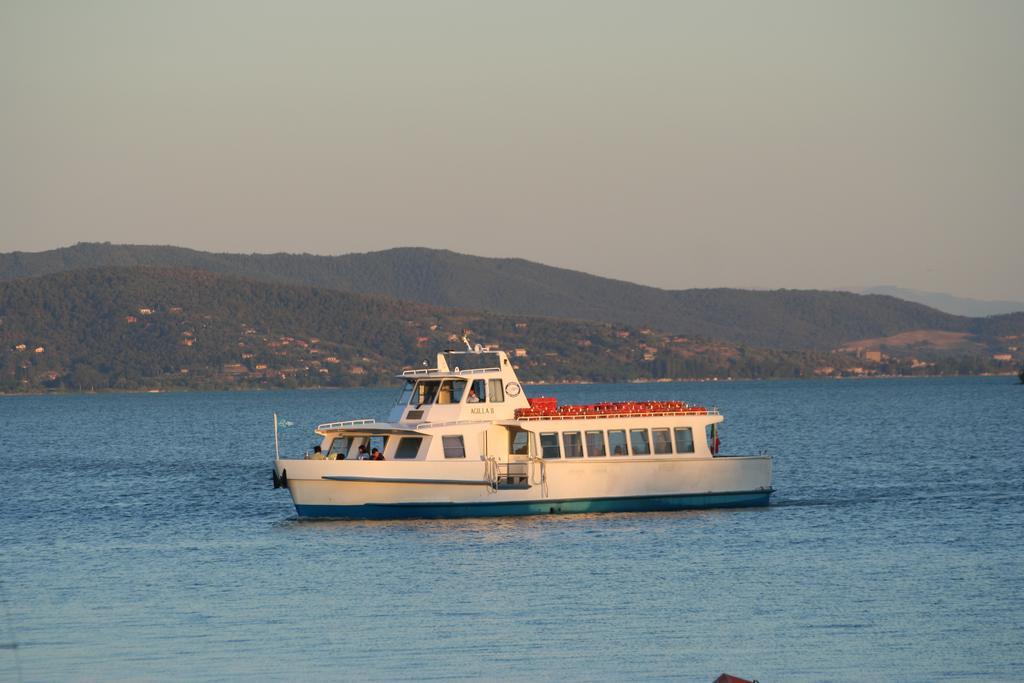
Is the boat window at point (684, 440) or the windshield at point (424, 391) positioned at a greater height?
the windshield at point (424, 391)

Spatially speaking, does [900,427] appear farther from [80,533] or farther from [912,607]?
[912,607]

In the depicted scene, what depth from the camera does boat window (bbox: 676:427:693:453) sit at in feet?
173

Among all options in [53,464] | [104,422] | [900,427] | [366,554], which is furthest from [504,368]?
[104,422]

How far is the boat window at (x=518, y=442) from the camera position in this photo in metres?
51.5

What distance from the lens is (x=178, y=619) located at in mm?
35344

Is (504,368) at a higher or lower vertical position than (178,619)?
higher

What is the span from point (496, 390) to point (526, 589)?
46.3 feet

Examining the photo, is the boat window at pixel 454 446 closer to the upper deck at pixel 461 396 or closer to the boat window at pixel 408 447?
the boat window at pixel 408 447

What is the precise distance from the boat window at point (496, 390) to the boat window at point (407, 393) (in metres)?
2.53

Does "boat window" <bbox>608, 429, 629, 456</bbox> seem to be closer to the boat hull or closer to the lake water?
the boat hull

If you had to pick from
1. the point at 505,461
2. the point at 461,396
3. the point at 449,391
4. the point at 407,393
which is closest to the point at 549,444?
the point at 505,461

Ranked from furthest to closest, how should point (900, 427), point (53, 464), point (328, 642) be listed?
point (900, 427) → point (53, 464) → point (328, 642)

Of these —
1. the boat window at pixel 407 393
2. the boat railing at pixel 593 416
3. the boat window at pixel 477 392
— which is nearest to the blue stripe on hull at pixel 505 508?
the boat railing at pixel 593 416

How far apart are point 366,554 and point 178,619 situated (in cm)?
980
